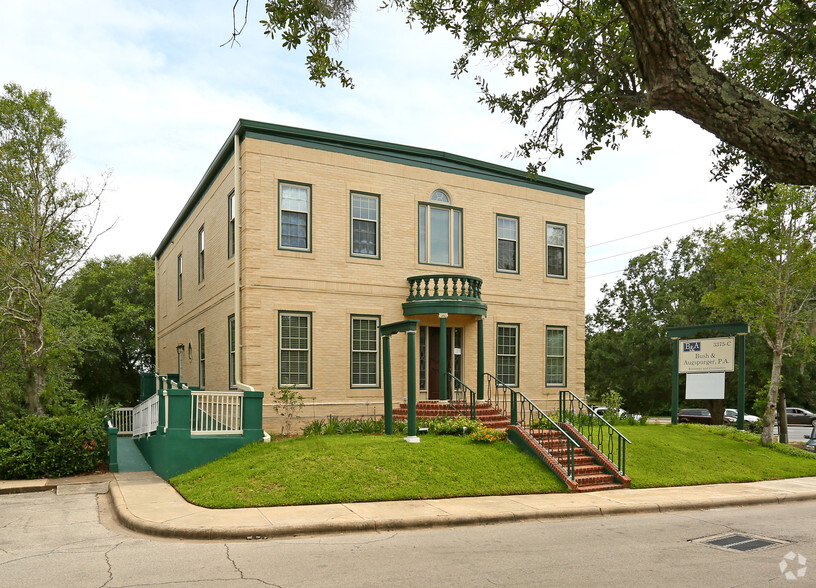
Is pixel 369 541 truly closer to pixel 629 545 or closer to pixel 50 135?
pixel 629 545

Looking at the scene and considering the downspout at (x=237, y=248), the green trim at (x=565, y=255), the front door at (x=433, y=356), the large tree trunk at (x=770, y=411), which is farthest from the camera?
the green trim at (x=565, y=255)

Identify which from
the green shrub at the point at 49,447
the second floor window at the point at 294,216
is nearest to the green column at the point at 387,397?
the second floor window at the point at 294,216

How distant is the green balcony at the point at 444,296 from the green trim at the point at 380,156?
11.2 ft

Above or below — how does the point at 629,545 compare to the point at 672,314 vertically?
below

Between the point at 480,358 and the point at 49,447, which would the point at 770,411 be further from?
the point at 49,447

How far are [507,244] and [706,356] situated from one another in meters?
7.48

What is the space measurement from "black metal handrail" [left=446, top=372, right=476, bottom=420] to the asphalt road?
237 inches

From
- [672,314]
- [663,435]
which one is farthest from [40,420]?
[672,314]

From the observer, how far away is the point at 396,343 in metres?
19.6

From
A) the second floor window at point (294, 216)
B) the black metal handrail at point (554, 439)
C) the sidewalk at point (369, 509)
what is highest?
the second floor window at point (294, 216)

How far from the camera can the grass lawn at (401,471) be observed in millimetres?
12086

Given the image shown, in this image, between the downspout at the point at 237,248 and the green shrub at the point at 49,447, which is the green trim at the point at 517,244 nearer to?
the downspout at the point at 237,248

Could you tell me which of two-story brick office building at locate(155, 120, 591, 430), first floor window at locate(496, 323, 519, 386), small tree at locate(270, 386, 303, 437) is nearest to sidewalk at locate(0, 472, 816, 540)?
small tree at locate(270, 386, 303, 437)

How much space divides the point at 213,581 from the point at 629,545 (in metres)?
5.56
